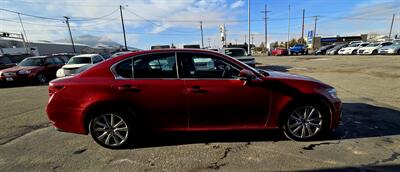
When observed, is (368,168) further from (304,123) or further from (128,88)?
(128,88)

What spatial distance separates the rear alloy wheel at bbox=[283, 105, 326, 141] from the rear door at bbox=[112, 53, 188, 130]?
1.72m

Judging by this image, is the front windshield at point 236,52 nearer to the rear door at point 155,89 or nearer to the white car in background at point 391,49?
the rear door at point 155,89

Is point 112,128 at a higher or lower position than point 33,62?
lower

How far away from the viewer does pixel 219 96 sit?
3668mm

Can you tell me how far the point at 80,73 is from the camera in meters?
3.82

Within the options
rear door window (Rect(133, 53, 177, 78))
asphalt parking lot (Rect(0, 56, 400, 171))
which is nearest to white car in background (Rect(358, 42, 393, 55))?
asphalt parking lot (Rect(0, 56, 400, 171))

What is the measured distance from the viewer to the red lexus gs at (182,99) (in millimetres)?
3650

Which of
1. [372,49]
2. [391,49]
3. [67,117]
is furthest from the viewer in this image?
[372,49]

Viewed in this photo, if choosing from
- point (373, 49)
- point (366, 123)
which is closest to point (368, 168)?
point (366, 123)

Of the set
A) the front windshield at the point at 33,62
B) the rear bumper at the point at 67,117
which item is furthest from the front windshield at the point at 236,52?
the rear bumper at the point at 67,117

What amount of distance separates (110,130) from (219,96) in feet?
6.00

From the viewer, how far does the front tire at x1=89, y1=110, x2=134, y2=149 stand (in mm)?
3719

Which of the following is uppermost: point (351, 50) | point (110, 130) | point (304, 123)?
point (110, 130)

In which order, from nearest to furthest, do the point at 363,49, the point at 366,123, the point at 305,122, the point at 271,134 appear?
the point at 305,122, the point at 271,134, the point at 366,123, the point at 363,49
